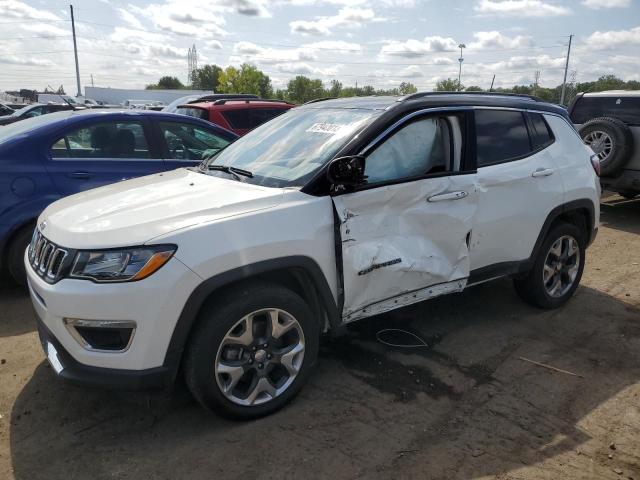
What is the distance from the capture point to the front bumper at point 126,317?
8.38 ft

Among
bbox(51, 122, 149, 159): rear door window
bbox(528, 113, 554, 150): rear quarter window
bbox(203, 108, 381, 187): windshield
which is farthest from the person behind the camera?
bbox(51, 122, 149, 159): rear door window

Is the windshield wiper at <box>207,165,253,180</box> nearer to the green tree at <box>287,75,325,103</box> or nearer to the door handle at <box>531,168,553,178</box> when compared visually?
the door handle at <box>531,168,553,178</box>

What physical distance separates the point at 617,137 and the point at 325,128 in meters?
6.37

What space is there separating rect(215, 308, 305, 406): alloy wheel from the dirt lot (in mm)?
187

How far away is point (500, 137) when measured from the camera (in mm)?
4117

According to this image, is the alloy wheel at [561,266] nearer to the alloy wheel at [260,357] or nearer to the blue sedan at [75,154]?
the alloy wheel at [260,357]

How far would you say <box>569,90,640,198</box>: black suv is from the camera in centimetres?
812

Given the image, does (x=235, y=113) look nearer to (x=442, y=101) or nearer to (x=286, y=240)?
(x=442, y=101)

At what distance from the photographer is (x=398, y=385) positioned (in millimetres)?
3445

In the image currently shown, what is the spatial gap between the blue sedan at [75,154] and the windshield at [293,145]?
145cm

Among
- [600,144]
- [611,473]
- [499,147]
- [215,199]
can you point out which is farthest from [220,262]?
[600,144]

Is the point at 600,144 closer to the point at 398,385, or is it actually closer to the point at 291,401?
the point at 398,385

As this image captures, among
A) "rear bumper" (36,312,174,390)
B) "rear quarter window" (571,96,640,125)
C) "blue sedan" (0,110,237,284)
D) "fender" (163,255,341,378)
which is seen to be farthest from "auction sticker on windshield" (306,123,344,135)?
"rear quarter window" (571,96,640,125)

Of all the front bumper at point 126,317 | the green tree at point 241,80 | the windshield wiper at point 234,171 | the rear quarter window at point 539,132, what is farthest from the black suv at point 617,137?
the green tree at point 241,80
